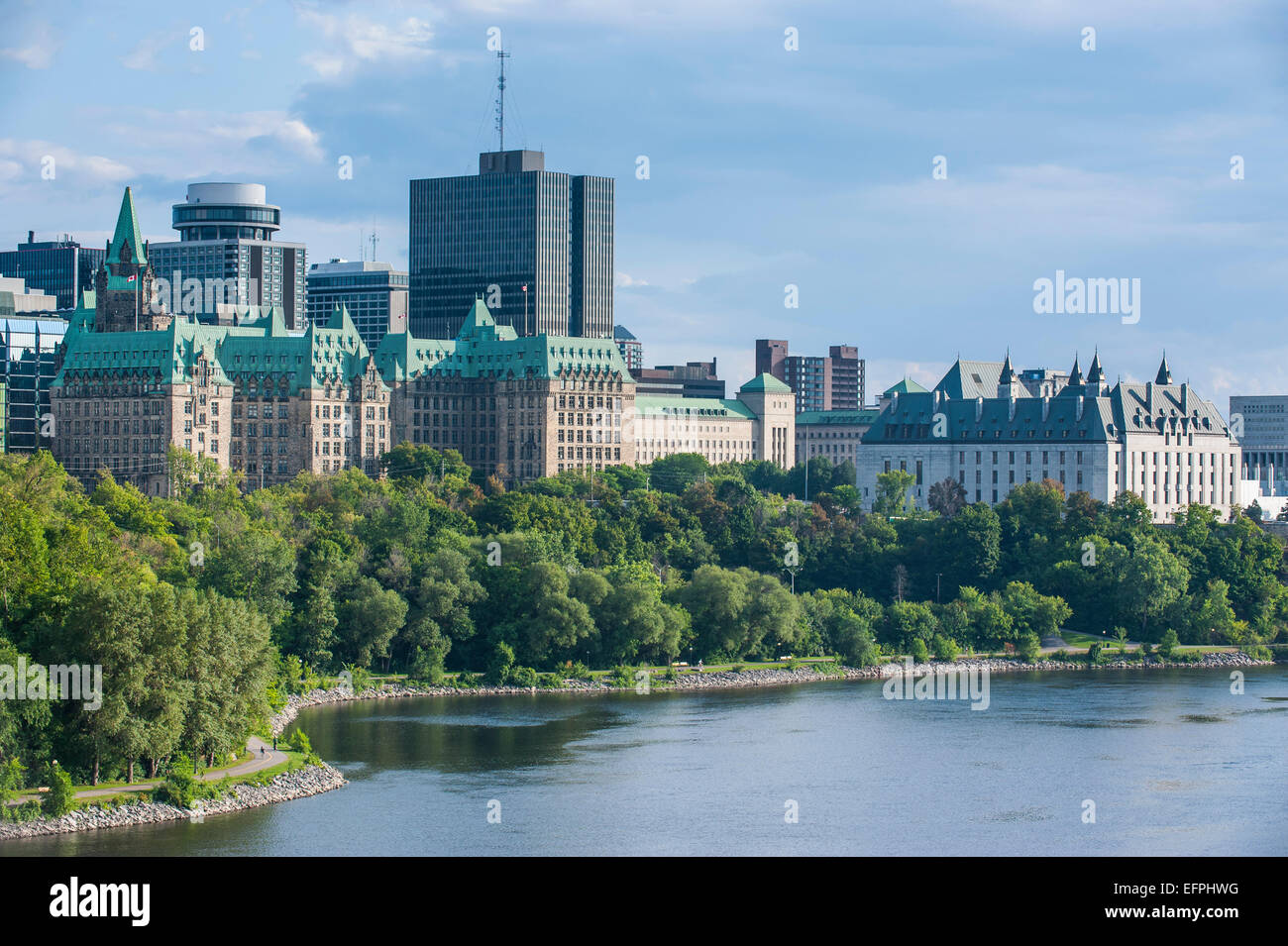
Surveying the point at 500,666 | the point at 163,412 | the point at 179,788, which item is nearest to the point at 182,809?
the point at 179,788

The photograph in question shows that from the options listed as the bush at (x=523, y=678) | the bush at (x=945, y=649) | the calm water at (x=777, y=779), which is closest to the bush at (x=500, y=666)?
the bush at (x=523, y=678)

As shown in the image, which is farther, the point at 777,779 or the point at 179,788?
the point at 777,779

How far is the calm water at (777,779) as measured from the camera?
7681cm

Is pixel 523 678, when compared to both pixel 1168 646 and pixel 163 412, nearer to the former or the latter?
pixel 1168 646

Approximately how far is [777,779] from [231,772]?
22.1 m

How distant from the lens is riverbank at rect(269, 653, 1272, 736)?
11506cm

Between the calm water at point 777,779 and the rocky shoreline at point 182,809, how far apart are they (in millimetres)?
822

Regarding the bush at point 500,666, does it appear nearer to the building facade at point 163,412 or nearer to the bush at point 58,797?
the bush at point 58,797

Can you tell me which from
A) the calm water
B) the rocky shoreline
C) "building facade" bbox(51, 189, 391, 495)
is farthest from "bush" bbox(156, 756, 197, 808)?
"building facade" bbox(51, 189, 391, 495)

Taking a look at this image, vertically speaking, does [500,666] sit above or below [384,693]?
above

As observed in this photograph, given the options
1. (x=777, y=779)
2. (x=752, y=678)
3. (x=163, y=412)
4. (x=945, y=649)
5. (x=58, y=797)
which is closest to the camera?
(x=58, y=797)

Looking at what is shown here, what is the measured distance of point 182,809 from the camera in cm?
7838
